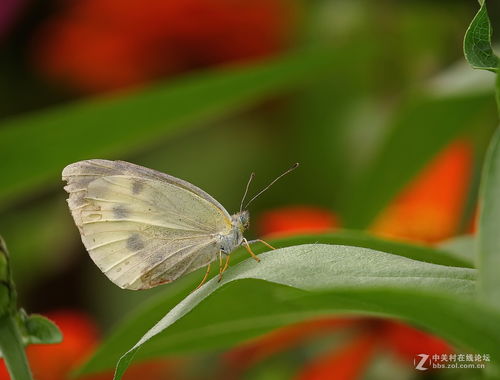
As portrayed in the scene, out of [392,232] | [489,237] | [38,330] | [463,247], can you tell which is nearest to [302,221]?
[392,232]

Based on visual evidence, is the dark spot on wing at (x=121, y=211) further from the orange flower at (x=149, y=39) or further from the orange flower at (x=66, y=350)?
the orange flower at (x=149, y=39)

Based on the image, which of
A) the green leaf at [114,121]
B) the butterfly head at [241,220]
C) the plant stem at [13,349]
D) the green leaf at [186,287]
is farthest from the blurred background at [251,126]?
the plant stem at [13,349]

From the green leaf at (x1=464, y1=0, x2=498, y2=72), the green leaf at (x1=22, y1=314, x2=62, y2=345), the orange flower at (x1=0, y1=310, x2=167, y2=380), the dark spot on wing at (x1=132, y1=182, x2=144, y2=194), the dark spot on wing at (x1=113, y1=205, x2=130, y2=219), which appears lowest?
the orange flower at (x1=0, y1=310, x2=167, y2=380)

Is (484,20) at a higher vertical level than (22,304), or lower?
higher

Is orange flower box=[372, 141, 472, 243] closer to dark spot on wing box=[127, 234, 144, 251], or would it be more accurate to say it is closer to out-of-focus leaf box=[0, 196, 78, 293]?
dark spot on wing box=[127, 234, 144, 251]

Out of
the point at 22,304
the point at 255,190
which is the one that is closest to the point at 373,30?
the point at 255,190

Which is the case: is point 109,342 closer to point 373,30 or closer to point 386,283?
point 386,283

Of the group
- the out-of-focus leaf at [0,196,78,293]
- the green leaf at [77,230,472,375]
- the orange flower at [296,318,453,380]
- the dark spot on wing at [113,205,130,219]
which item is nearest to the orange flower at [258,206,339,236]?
the orange flower at [296,318,453,380]
